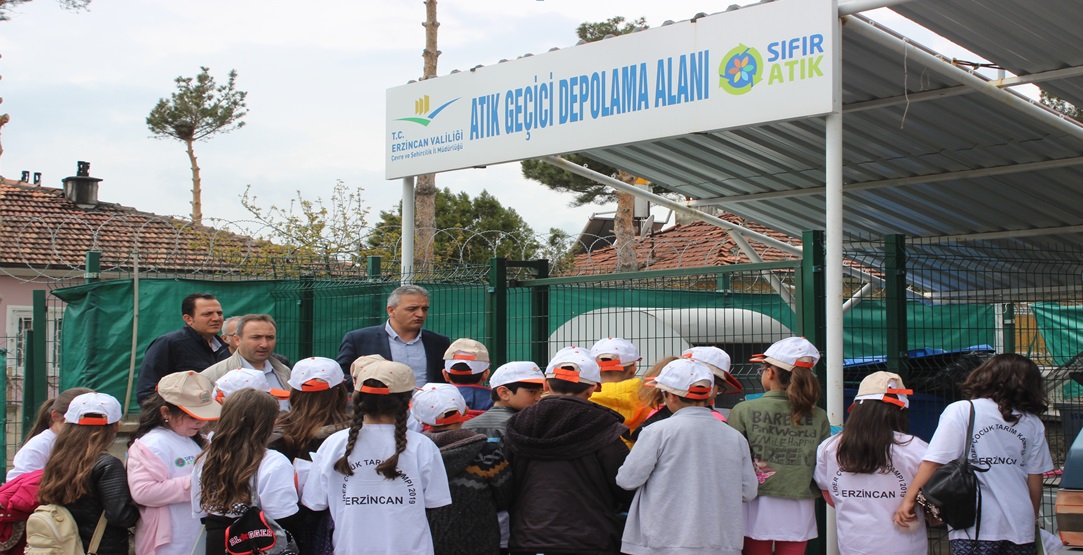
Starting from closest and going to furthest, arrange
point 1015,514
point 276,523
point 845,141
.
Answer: point 276,523
point 1015,514
point 845,141

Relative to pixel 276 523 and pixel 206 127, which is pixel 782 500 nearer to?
pixel 276 523

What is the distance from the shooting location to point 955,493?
5.05 metres

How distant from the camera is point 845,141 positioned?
9094 mm

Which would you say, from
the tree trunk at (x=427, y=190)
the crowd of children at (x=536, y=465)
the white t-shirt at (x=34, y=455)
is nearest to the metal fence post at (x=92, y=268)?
the white t-shirt at (x=34, y=455)

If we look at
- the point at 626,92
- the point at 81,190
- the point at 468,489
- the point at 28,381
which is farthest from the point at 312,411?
the point at 81,190

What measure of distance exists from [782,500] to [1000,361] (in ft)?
4.03

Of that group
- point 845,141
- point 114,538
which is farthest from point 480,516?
point 845,141

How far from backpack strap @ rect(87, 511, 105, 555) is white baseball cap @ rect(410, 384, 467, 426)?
1.60 m

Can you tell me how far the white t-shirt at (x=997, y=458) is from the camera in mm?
5230

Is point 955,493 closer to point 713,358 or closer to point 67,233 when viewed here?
point 713,358

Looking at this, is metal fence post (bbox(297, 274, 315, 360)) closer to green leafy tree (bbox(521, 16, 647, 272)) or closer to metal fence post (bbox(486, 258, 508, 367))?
metal fence post (bbox(486, 258, 508, 367))

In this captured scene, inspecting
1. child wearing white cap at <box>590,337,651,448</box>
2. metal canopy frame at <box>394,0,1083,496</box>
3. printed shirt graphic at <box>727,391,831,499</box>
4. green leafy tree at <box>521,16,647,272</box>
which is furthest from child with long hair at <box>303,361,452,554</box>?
green leafy tree at <box>521,16,647,272</box>

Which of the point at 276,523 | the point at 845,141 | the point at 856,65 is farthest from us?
the point at 845,141

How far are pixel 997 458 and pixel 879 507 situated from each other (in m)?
0.62
